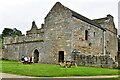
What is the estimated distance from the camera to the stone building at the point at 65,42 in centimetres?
3253

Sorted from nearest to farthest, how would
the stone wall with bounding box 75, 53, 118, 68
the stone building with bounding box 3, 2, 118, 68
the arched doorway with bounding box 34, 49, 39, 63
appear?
the stone wall with bounding box 75, 53, 118, 68
the stone building with bounding box 3, 2, 118, 68
the arched doorway with bounding box 34, 49, 39, 63

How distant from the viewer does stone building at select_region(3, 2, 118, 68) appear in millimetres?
32531

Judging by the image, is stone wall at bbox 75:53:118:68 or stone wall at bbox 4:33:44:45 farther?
stone wall at bbox 4:33:44:45

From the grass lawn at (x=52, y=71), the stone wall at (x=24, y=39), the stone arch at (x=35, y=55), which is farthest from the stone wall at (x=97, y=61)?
the stone arch at (x=35, y=55)

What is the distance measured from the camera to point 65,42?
34062mm

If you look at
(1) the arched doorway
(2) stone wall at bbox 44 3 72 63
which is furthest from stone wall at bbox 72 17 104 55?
(1) the arched doorway

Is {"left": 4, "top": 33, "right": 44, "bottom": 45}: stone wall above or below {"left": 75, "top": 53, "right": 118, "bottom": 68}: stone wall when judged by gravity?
above

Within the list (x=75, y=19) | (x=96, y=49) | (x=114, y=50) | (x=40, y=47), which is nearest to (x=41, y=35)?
(x=40, y=47)

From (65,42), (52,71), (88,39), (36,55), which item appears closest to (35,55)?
(36,55)

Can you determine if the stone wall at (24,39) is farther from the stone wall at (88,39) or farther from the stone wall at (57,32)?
the stone wall at (88,39)

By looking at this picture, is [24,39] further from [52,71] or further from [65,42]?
[52,71]

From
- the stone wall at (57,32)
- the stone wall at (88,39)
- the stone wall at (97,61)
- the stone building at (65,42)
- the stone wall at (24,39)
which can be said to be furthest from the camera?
the stone wall at (24,39)

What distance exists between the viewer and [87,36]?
37.1 meters

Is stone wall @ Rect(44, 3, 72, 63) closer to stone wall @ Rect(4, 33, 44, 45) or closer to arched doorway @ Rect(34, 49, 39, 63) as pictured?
stone wall @ Rect(4, 33, 44, 45)
